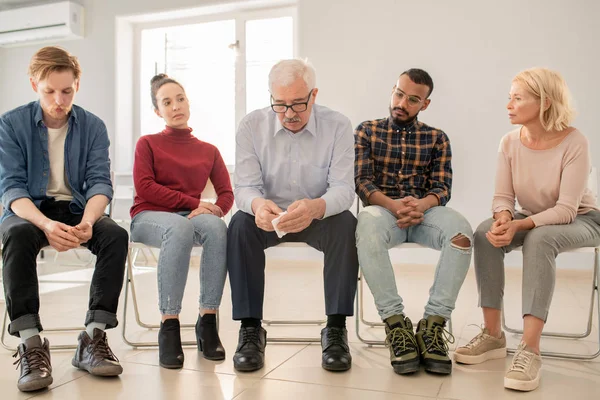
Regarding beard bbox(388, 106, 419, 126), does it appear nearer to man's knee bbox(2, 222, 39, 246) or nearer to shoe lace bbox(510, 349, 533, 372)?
shoe lace bbox(510, 349, 533, 372)

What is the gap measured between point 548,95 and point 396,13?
2.45 metres

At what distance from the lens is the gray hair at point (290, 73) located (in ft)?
6.21

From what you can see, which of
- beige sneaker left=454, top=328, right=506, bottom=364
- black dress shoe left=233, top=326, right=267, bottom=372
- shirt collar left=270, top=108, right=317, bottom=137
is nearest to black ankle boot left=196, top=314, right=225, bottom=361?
black dress shoe left=233, top=326, right=267, bottom=372

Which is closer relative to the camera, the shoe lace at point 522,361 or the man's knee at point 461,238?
the shoe lace at point 522,361

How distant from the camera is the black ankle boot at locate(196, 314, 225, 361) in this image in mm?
1865

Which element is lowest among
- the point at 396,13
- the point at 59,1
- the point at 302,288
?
the point at 302,288

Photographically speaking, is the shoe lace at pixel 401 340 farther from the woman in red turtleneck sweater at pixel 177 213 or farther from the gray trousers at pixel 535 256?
the woman in red turtleneck sweater at pixel 177 213

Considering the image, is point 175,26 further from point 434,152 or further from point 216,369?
point 216,369

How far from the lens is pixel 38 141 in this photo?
1.94m

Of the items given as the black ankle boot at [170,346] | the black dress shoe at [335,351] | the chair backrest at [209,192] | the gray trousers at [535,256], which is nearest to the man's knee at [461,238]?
the gray trousers at [535,256]

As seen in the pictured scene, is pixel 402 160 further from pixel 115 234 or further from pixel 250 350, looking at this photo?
pixel 115 234

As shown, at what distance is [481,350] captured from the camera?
188 cm

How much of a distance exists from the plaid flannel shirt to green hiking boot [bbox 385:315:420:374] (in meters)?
0.57

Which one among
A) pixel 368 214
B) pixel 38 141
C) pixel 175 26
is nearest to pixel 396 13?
pixel 175 26
